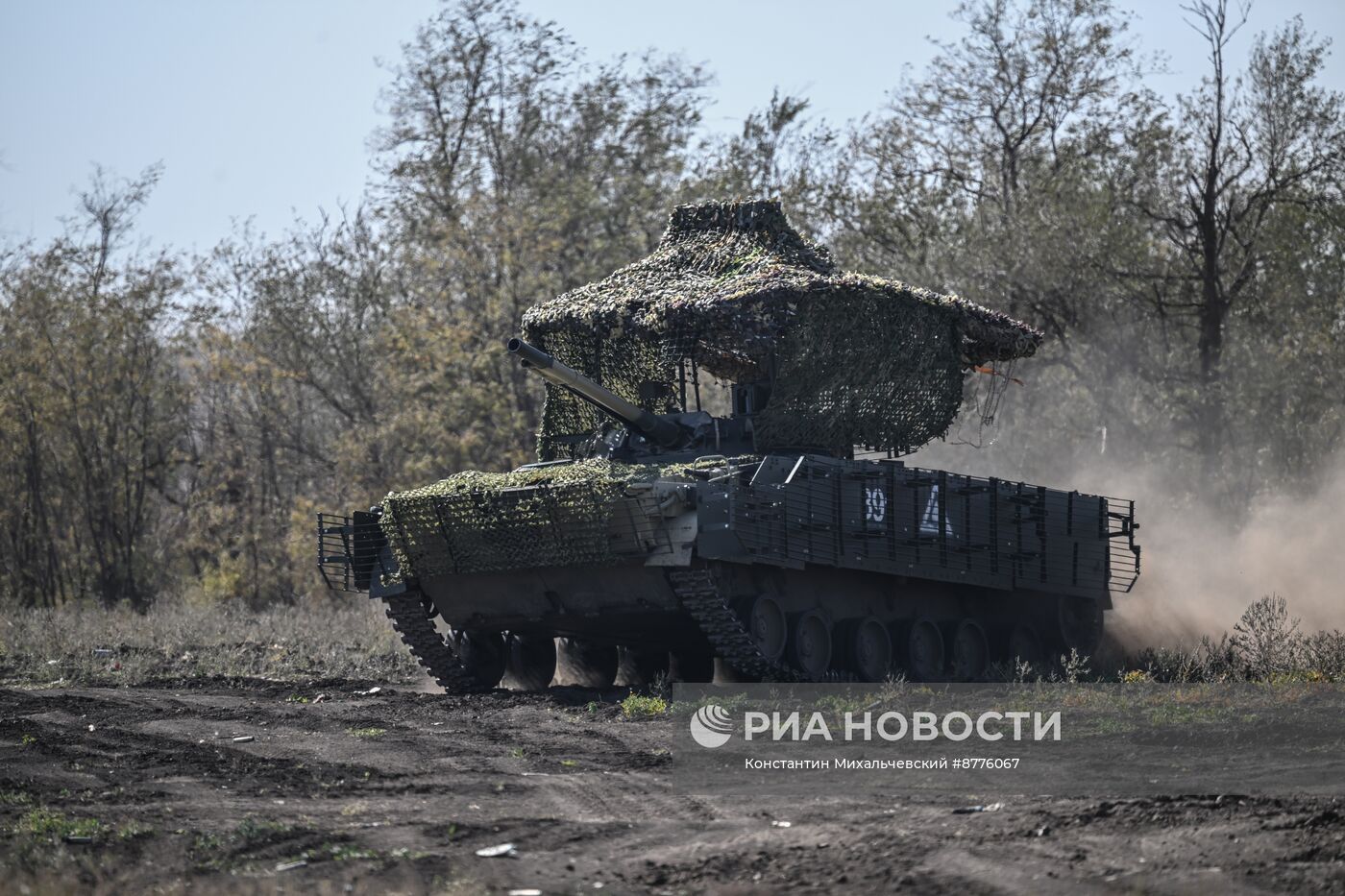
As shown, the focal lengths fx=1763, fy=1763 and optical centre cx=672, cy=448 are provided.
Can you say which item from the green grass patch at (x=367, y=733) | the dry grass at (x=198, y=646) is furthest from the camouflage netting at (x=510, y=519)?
the dry grass at (x=198, y=646)

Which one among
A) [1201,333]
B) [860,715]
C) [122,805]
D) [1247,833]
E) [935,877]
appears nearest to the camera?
[935,877]

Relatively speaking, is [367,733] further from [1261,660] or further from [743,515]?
[1261,660]

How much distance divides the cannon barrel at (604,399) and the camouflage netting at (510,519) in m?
0.90

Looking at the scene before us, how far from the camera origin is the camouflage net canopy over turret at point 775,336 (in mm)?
18891

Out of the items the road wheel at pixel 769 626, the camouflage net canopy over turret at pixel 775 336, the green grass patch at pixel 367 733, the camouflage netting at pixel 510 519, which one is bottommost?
the green grass patch at pixel 367 733

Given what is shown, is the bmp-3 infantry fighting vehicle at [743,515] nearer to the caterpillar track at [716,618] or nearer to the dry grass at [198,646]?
the caterpillar track at [716,618]

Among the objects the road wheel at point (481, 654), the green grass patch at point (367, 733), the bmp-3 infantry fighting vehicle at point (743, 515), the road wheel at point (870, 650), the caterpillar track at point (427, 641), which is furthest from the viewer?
the road wheel at point (481, 654)

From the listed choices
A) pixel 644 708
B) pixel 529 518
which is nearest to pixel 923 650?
pixel 644 708

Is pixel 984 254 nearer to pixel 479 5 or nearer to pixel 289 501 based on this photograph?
pixel 479 5

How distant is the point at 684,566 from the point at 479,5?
83.5 ft

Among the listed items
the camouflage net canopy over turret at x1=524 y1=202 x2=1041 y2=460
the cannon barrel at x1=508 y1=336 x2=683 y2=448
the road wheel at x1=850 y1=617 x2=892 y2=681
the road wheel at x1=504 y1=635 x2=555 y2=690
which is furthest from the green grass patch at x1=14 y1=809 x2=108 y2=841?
the camouflage net canopy over turret at x1=524 y1=202 x2=1041 y2=460

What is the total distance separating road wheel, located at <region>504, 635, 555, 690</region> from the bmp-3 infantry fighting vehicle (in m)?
0.02

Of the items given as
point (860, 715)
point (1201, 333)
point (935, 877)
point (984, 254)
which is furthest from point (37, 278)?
point (935, 877)

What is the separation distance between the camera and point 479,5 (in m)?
37.8
